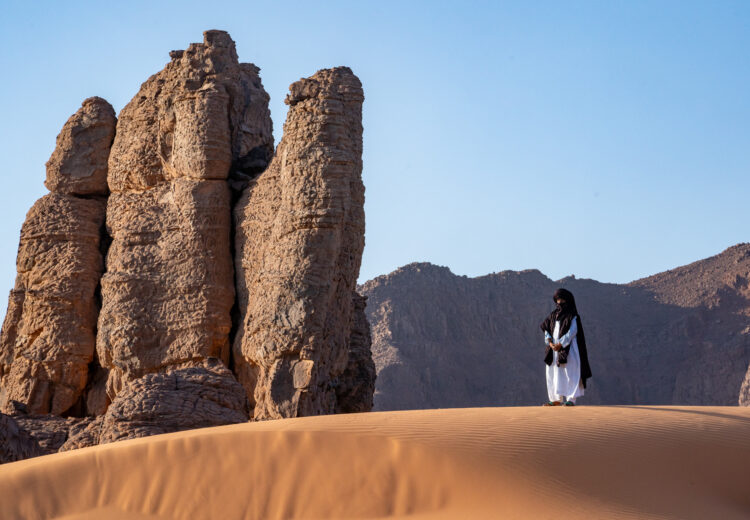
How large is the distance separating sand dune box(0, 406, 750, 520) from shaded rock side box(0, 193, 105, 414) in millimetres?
10141

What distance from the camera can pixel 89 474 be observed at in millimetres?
8562

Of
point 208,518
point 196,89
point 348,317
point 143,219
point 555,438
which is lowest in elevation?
point 208,518

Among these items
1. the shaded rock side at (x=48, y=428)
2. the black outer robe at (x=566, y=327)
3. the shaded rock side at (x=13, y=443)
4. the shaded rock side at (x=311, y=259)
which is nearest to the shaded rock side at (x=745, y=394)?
the shaded rock side at (x=311, y=259)

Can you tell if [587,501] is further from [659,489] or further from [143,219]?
[143,219]

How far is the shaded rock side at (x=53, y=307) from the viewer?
1867 cm

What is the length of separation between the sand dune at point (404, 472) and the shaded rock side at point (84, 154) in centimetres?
1146

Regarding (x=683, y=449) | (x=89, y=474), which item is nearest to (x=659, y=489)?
(x=683, y=449)

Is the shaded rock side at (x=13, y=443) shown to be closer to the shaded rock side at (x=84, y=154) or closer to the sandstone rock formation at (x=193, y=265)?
the sandstone rock formation at (x=193, y=265)

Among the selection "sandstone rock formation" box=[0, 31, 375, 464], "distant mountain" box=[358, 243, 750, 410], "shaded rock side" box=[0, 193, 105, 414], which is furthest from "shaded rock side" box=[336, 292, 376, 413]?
"distant mountain" box=[358, 243, 750, 410]

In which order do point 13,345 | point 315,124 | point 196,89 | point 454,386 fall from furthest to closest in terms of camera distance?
1. point 454,386
2. point 13,345
3. point 196,89
4. point 315,124

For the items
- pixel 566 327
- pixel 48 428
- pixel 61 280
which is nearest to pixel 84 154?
pixel 61 280

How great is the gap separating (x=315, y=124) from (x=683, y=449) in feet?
27.6

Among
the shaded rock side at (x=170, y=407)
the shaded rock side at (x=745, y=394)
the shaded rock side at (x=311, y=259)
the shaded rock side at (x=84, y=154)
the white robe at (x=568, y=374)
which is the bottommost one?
the shaded rock side at (x=745, y=394)

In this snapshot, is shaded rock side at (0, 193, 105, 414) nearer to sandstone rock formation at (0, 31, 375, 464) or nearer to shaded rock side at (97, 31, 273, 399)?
sandstone rock formation at (0, 31, 375, 464)
